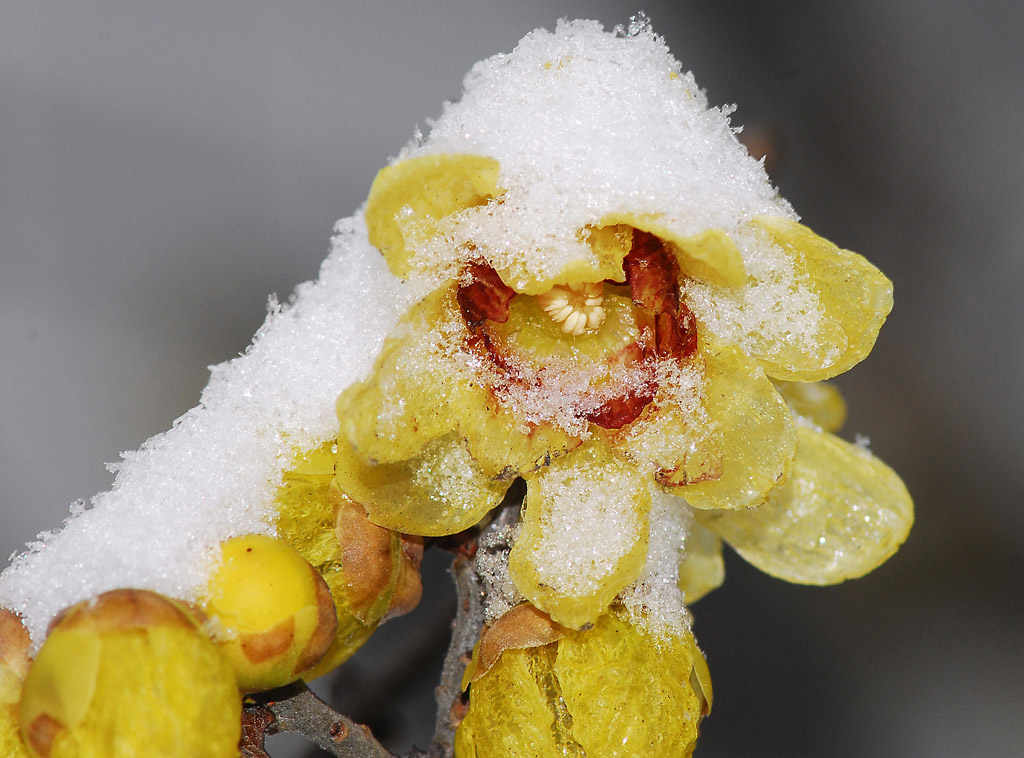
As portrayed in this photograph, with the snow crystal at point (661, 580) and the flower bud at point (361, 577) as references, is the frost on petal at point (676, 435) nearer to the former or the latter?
the snow crystal at point (661, 580)

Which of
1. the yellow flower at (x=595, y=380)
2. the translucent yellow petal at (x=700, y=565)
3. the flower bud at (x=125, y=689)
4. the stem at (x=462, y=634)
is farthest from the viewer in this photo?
the translucent yellow petal at (x=700, y=565)

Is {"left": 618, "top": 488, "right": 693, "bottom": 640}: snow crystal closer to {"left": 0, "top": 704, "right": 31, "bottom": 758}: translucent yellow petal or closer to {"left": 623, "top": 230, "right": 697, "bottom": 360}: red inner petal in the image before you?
{"left": 623, "top": 230, "right": 697, "bottom": 360}: red inner petal

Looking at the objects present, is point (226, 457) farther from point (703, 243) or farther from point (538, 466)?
point (703, 243)

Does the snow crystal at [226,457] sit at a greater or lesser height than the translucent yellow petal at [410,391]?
lesser

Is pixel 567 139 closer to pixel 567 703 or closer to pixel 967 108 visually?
pixel 567 703

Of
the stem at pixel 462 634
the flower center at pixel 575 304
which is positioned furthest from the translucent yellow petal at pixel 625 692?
the flower center at pixel 575 304

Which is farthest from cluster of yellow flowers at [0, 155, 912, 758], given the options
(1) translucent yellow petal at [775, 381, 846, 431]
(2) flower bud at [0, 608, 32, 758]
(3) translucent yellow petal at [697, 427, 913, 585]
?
(1) translucent yellow petal at [775, 381, 846, 431]

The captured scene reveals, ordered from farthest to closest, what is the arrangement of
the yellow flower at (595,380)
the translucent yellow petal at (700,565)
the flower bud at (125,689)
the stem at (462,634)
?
the translucent yellow petal at (700,565) → the stem at (462,634) → the yellow flower at (595,380) → the flower bud at (125,689)
